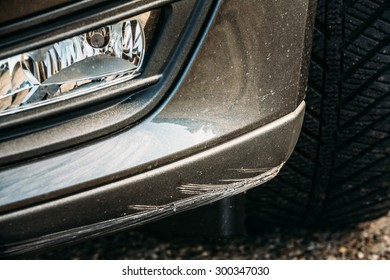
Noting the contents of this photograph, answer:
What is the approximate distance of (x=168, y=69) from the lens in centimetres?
106

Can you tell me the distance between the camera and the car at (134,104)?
1.04m

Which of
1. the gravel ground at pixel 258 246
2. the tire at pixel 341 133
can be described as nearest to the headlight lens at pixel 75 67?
the tire at pixel 341 133

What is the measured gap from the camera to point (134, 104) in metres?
1.08

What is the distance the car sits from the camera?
1.04m

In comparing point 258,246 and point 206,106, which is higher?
point 206,106

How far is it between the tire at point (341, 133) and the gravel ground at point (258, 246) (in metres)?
0.09

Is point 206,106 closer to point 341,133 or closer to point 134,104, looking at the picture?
point 134,104

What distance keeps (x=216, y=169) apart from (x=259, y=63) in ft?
0.63

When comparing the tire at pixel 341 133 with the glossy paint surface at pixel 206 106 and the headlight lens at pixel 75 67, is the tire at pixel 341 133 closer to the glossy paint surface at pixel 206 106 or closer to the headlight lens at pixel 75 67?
the glossy paint surface at pixel 206 106

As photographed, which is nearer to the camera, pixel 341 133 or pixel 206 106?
pixel 206 106

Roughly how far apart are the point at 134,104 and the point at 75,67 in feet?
0.35

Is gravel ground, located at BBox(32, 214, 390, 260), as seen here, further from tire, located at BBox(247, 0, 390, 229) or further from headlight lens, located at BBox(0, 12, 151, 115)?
headlight lens, located at BBox(0, 12, 151, 115)

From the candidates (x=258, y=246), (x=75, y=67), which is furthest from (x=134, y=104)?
(x=258, y=246)
